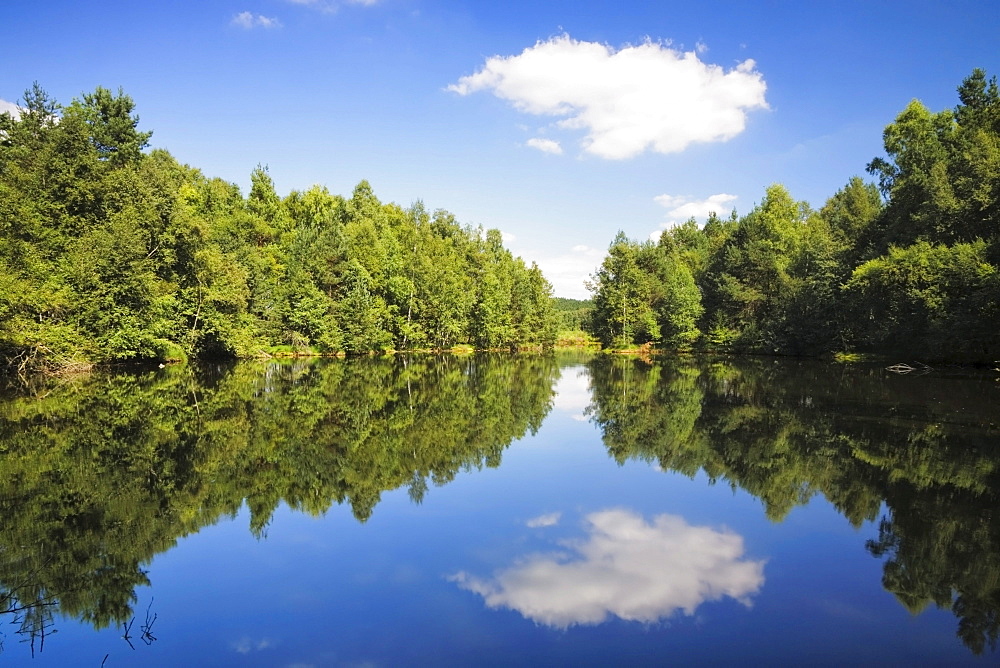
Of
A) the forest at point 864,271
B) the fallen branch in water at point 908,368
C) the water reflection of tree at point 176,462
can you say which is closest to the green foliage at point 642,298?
the forest at point 864,271

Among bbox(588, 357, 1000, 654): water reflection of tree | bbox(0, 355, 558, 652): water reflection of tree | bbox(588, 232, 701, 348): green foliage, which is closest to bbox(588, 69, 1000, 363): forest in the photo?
bbox(588, 232, 701, 348): green foliage

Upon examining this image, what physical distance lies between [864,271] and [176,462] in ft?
121

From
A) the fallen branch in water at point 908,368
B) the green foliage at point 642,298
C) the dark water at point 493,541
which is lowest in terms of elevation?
the dark water at point 493,541

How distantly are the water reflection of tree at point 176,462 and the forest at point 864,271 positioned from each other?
22891 millimetres

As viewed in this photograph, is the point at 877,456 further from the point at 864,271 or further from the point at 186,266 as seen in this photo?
the point at 186,266

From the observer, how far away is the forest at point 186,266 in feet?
92.1

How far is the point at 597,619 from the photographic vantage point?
553 cm

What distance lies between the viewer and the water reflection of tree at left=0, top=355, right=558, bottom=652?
21.0 ft

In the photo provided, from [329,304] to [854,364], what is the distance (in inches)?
1594

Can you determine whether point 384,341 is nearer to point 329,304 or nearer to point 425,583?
point 329,304

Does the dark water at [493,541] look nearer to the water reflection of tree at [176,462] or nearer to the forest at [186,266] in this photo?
the water reflection of tree at [176,462]

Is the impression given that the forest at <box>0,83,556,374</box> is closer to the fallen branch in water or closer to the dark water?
the dark water

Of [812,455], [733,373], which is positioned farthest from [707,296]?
[812,455]

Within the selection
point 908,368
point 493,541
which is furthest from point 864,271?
point 493,541
